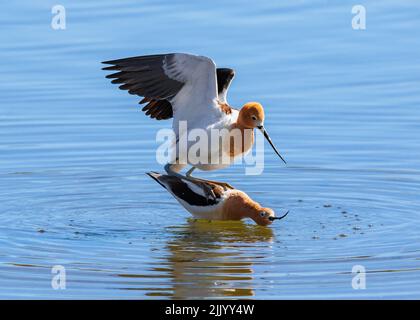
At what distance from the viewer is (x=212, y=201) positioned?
13141mm

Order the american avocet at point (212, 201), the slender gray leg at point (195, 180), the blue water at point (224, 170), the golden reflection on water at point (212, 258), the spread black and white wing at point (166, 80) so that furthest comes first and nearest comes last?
the slender gray leg at point (195, 180) < the american avocet at point (212, 201) < the spread black and white wing at point (166, 80) < the blue water at point (224, 170) < the golden reflection on water at point (212, 258)

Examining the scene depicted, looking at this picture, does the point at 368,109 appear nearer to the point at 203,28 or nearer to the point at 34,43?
the point at 203,28

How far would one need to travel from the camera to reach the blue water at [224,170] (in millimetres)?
11195

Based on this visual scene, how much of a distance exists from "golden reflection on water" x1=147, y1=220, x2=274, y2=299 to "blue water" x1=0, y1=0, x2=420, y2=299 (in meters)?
0.03

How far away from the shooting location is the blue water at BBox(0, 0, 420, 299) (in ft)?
36.7

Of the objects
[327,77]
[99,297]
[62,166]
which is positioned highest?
[327,77]

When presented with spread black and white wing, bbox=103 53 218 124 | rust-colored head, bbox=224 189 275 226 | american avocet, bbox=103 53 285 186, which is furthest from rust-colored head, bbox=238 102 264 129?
rust-colored head, bbox=224 189 275 226

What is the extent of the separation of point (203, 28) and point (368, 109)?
3109 millimetres

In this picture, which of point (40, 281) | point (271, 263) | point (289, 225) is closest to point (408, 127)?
point (289, 225)

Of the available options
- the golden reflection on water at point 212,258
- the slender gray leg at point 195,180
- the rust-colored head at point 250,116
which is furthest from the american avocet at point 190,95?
the golden reflection on water at point 212,258

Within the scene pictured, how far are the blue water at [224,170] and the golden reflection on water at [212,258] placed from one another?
0.08 feet

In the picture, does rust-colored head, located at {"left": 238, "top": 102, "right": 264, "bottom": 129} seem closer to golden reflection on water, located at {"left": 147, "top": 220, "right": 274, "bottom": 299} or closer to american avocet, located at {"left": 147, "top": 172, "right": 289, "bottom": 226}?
american avocet, located at {"left": 147, "top": 172, "right": 289, "bottom": 226}

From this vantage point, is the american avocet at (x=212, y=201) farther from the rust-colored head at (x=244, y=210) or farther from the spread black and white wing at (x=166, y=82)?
the spread black and white wing at (x=166, y=82)

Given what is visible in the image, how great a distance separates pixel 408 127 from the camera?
16094 mm
